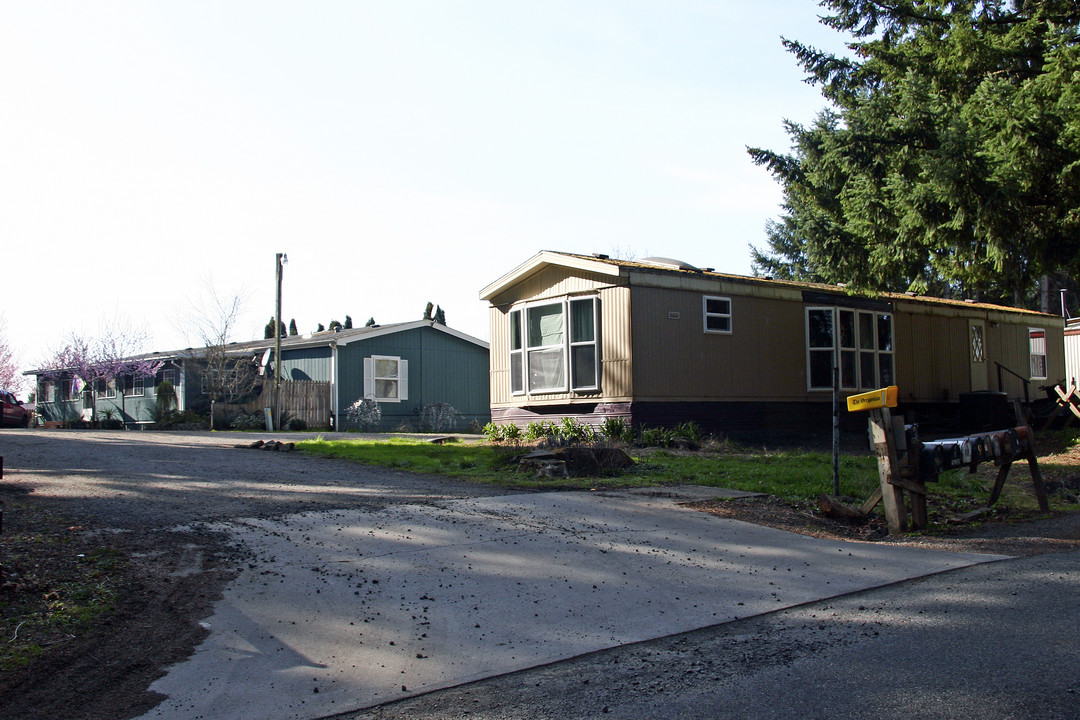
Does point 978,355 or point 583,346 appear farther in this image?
point 978,355

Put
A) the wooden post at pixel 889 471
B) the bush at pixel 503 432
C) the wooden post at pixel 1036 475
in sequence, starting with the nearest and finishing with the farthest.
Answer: the wooden post at pixel 889 471 → the wooden post at pixel 1036 475 → the bush at pixel 503 432

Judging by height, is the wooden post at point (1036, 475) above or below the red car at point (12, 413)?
below

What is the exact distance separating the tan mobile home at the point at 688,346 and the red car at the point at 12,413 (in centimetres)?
2149

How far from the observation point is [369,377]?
28047 millimetres

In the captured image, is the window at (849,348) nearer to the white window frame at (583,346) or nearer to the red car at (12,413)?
the white window frame at (583,346)

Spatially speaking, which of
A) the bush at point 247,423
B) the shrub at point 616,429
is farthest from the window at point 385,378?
the shrub at point 616,429

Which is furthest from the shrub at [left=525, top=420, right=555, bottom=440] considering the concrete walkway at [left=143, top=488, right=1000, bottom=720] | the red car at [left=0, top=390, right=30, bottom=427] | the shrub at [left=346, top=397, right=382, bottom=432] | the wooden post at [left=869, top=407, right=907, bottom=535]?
the red car at [left=0, top=390, right=30, bottom=427]

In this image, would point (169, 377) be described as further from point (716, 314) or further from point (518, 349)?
point (716, 314)

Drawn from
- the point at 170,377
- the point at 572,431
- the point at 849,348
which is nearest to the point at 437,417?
the point at 170,377

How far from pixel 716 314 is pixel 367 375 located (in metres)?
14.3

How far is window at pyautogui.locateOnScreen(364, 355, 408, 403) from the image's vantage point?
28.0m

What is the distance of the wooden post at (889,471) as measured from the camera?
824 cm

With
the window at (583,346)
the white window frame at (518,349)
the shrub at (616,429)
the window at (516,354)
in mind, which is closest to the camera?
the shrub at (616,429)

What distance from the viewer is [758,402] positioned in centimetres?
1809
